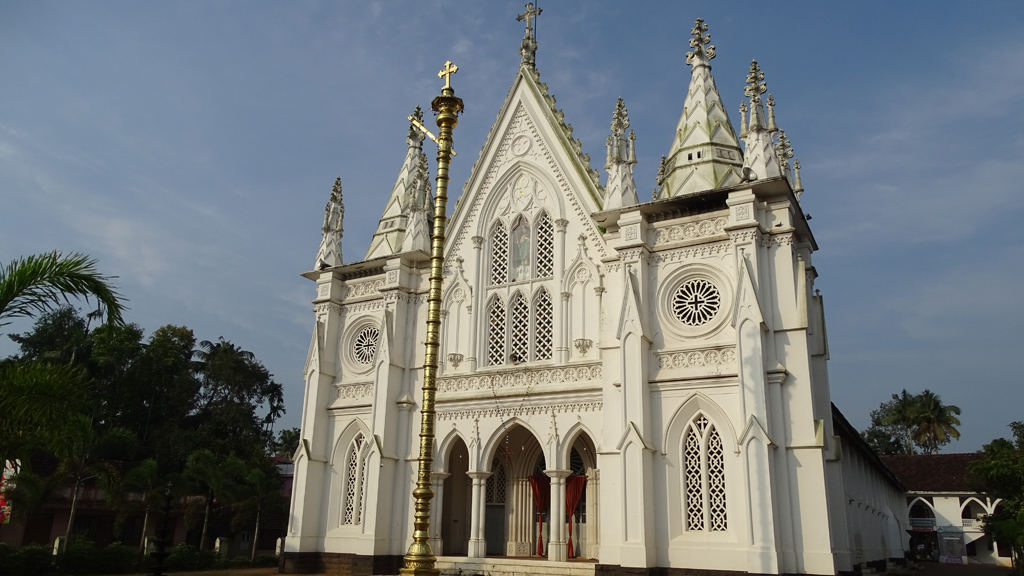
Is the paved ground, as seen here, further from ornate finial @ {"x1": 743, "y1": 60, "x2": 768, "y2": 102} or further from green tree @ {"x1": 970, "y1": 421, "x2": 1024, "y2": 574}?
ornate finial @ {"x1": 743, "y1": 60, "x2": 768, "y2": 102}

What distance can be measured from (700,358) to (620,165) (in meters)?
6.25

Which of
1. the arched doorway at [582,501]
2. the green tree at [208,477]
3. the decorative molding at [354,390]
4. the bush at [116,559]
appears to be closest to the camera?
the arched doorway at [582,501]

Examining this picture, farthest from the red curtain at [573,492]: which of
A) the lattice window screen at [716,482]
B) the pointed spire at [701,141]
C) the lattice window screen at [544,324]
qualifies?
the pointed spire at [701,141]

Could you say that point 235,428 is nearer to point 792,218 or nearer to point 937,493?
point 792,218

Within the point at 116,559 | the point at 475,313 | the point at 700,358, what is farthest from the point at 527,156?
the point at 116,559

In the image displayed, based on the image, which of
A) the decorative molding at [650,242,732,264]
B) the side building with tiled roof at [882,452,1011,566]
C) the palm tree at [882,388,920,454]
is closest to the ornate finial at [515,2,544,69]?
the decorative molding at [650,242,732,264]

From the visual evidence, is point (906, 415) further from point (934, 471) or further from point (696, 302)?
point (696, 302)

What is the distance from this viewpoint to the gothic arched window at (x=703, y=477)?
17936mm

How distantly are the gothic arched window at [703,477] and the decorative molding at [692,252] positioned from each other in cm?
420

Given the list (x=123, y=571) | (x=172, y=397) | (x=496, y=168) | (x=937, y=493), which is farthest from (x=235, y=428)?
(x=937, y=493)

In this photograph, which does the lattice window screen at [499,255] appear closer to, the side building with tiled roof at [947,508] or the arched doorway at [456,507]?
the arched doorway at [456,507]

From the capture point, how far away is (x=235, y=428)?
40.1m

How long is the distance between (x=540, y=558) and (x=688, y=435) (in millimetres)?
5992

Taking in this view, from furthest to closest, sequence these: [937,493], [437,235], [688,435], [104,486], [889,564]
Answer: [937,493], [889,564], [104,486], [688,435], [437,235]
